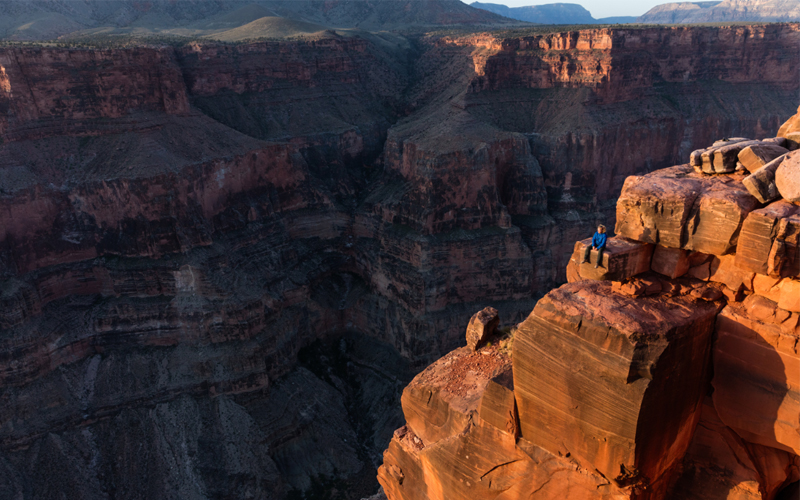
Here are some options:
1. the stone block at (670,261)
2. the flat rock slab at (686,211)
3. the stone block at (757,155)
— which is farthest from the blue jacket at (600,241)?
the stone block at (757,155)

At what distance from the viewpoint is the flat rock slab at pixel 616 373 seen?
10.8 metres

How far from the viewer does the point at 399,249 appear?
159 ft

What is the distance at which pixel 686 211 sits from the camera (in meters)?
11.8

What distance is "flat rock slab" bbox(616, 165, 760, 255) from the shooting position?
37.3 feet

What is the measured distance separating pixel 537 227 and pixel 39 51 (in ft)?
142

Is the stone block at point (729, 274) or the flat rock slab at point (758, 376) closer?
the flat rock slab at point (758, 376)

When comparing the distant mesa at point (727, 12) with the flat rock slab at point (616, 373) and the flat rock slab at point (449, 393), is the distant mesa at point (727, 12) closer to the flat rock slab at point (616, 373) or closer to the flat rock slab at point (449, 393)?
the flat rock slab at point (449, 393)

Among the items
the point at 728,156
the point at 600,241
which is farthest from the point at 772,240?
the point at 600,241

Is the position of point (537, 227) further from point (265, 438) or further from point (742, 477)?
point (742, 477)

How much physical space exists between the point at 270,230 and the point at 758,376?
4170 centimetres

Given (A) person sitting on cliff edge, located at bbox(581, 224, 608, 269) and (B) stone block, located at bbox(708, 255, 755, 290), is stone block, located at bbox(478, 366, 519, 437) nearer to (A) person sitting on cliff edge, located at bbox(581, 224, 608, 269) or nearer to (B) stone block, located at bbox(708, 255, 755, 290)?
(A) person sitting on cliff edge, located at bbox(581, 224, 608, 269)

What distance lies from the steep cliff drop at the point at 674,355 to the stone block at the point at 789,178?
3 cm

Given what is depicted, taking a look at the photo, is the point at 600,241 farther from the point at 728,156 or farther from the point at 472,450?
the point at 472,450

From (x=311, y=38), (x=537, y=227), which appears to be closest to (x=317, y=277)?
(x=537, y=227)
